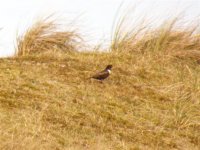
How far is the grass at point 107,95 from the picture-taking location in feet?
20.4

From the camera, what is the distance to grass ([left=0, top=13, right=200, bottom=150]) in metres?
6.21

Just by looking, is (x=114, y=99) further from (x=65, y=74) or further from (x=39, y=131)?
(x=39, y=131)

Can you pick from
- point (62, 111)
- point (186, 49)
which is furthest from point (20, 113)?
point (186, 49)

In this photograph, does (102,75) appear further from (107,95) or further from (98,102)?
(98,102)

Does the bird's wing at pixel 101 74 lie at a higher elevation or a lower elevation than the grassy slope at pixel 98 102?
higher

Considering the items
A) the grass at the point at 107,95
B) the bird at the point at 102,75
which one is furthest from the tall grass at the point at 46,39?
the bird at the point at 102,75

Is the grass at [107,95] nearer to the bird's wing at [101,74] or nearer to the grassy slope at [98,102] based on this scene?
the grassy slope at [98,102]

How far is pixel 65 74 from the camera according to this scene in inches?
332

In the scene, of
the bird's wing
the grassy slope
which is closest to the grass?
the grassy slope

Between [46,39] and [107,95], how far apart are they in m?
2.57

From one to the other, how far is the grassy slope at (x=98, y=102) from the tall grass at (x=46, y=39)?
488 mm

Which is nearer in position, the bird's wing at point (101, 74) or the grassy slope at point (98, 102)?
the grassy slope at point (98, 102)

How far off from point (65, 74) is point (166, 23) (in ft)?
9.07

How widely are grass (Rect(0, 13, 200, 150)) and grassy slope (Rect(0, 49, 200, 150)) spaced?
0.01 meters
